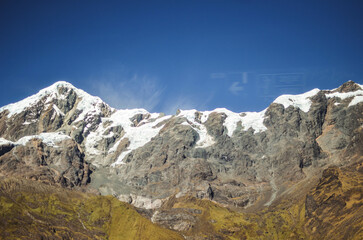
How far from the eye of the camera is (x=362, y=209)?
19912cm

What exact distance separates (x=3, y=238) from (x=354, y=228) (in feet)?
558

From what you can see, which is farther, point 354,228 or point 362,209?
point 362,209

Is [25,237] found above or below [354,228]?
above

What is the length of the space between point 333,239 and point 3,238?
540 ft

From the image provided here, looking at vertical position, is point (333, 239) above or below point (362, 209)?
below

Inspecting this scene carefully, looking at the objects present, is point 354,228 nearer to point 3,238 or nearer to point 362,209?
point 362,209

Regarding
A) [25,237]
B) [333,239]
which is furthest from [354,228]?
[25,237]

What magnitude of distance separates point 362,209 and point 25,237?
17362 cm

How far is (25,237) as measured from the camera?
7751 inches

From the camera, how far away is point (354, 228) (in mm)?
182750

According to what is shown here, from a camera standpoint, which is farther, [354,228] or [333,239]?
[333,239]

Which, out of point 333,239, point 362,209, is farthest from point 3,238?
point 362,209

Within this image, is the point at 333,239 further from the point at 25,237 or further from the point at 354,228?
the point at 25,237

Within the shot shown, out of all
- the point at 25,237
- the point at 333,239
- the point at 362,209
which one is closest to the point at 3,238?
the point at 25,237
